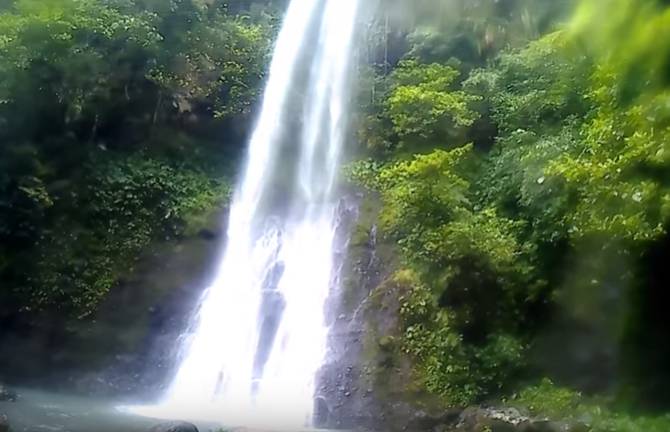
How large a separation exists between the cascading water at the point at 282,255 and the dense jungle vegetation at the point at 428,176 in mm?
628

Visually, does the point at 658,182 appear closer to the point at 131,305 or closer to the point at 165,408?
the point at 165,408

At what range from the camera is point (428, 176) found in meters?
9.95

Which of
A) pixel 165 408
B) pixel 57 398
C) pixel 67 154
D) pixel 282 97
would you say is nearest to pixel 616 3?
pixel 165 408

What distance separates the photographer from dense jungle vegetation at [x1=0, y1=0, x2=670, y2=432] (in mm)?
8367

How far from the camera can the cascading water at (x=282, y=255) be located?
10.3 metres

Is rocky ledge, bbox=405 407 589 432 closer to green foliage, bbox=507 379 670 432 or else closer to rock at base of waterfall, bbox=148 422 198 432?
green foliage, bbox=507 379 670 432

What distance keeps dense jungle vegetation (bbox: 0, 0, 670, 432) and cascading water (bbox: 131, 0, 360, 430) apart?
63 cm

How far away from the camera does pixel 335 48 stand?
16.8 metres

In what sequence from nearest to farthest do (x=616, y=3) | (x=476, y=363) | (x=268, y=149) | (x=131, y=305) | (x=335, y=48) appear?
(x=616, y=3), (x=476, y=363), (x=131, y=305), (x=268, y=149), (x=335, y=48)

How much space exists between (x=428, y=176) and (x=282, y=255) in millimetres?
3932

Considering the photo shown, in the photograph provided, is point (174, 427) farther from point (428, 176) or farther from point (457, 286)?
point (428, 176)

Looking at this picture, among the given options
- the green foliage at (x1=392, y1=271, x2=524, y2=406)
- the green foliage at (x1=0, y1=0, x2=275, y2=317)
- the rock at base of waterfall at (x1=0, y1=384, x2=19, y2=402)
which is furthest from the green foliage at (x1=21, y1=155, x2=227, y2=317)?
the green foliage at (x1=392, y1=271, x2=524, y2=406)

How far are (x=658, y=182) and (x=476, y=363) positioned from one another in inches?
129

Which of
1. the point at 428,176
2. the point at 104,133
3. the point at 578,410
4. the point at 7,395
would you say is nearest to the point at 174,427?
the point at 7,395
